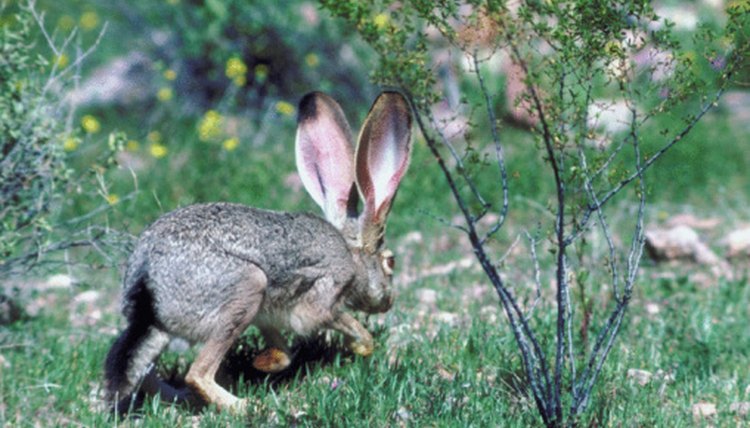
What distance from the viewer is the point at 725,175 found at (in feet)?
33.5

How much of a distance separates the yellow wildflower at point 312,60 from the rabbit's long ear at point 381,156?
6.04 metres

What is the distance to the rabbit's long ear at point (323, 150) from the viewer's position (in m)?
5.95

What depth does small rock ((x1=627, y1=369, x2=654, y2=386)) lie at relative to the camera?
5176mm

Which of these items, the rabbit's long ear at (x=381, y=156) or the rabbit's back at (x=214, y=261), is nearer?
the rabbit's back at (x=214, y=261)

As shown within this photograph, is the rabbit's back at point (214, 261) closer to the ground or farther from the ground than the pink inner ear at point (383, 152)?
closer to the ground

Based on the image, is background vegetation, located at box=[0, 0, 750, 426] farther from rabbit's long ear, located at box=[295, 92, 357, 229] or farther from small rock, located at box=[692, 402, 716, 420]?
rabbit's long ear, located at box=[295, 92, 357, 229]

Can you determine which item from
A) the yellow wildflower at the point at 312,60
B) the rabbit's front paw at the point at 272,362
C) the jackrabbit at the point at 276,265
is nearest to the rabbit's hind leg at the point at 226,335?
the jackrabbit at the point at 276,265

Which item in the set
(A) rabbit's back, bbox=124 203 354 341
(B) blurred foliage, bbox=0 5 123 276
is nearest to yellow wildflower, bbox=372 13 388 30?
(A) rabbit's back, bbox=124 203 354 341

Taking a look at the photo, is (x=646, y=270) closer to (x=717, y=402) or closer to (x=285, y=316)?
(x=717, y=402)

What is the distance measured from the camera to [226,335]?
489cm

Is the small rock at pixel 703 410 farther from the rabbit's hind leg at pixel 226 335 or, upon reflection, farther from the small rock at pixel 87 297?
the small rock at pixel 87 297

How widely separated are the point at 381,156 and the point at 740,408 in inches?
82.2

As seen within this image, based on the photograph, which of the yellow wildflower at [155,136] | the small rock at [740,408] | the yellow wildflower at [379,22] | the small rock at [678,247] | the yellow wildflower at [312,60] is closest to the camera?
the yellow wildflower at [379,22]

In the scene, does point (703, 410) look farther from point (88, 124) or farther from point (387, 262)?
point (88, 124)
